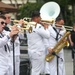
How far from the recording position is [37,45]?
8.75 meters

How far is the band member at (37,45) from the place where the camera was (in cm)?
865

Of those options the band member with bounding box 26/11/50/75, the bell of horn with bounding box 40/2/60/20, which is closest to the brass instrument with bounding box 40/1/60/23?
the bell of horn with bounding box 40/2/60/20

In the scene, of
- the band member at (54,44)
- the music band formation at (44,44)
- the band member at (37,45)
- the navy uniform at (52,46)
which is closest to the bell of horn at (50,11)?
the music band formation at (44,44)

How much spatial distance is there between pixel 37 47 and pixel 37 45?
2.0 inches

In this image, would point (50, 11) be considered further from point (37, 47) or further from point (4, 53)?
point (4, 53)

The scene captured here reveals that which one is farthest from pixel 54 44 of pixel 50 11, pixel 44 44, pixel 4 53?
pixel 4 53

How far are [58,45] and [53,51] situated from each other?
0.64 ft

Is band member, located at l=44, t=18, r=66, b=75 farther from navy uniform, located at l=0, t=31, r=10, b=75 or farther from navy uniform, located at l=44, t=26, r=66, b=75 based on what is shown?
navy uniform, located at l=0, t=31, r=10, b=75

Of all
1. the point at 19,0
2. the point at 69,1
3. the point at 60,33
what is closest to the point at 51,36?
the point at 60,33

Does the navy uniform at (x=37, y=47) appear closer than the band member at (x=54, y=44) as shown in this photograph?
Yes

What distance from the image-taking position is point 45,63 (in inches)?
367

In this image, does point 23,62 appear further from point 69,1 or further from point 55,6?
point 69,1

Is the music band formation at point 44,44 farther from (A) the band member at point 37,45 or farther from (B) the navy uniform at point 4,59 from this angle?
(B) the navy uniform at point 4,59

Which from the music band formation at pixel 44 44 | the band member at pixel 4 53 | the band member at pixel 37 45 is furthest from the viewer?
the band member at pixel 37 45
